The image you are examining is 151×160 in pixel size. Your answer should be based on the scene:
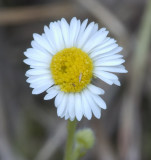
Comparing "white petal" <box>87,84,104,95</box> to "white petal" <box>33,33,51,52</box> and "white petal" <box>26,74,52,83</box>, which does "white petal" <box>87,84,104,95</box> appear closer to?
"white petal" <box>26,74,52,83</box>

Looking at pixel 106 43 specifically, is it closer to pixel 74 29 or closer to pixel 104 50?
pixel 104 50

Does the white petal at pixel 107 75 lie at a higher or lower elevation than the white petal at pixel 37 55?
lower

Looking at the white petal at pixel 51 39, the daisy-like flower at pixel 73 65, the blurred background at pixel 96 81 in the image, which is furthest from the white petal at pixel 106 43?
the blurred background at pixel 96 81

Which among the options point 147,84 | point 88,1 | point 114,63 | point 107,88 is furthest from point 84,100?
point 88,1

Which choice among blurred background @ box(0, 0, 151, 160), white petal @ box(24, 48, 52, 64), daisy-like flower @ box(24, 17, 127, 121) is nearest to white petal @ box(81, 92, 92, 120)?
daisy-like flower @ box(24, 17, 127, 121)

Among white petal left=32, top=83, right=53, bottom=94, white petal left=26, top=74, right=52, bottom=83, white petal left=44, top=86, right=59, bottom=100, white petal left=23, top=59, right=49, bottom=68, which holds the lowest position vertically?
white petal left=44, top=86, right=59, bottom=100

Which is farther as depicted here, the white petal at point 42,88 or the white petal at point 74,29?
the white petal at point 74,29

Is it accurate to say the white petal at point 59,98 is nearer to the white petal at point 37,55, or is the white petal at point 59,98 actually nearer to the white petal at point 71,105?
the white petal at point 71,105

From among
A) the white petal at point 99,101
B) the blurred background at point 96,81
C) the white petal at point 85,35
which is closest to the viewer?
the white petal at point 99,101
